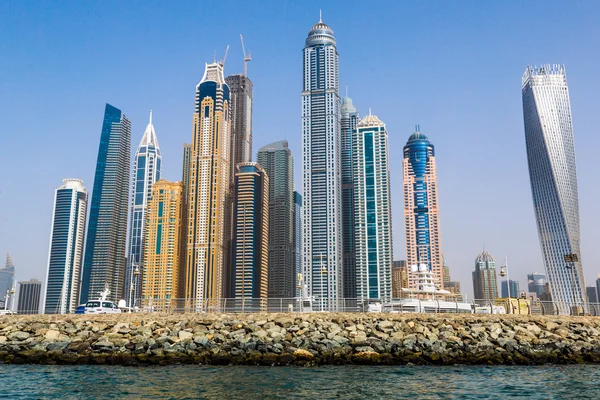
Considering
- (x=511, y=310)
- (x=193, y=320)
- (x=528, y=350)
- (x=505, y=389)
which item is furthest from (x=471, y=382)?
(x=511, y=310)

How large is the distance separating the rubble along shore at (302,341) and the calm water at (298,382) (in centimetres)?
251

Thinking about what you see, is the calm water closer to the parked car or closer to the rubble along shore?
the rubble along shore

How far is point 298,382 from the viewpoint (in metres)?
30.8

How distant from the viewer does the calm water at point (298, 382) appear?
89.0ft

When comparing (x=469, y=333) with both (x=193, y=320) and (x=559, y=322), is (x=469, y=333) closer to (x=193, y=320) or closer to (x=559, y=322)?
(x=559, y=322)

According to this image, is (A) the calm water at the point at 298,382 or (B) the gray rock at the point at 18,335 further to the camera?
(B) the gray rock at the point at 18,335

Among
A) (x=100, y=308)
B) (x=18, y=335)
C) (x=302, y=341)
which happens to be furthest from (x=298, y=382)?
(x=100, y=308)

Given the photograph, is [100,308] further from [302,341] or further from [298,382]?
[298,382]

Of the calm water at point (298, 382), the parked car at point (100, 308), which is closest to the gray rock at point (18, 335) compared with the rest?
the calm water at point (298, 382)

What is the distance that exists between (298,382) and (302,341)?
10938mm

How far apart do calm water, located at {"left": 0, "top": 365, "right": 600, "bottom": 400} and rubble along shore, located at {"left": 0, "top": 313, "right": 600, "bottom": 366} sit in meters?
2.51

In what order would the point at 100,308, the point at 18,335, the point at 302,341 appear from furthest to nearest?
the point at 100,308
the point at 18,335
the point at 302,341

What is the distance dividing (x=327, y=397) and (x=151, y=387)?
9.57 meters

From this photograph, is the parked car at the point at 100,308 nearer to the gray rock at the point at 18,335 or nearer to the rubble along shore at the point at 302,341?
the rubble along shore at the point at 302,341
